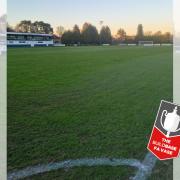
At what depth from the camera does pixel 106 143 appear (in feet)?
7.72

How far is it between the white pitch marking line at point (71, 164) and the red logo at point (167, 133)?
166 mm

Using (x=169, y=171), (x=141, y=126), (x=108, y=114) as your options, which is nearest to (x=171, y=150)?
(x=169, y=171)

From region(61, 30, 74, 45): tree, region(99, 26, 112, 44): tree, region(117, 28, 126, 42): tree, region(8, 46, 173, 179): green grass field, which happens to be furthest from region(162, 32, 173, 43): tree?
region(61, 30, 74, 45): tree

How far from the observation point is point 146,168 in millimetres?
1927

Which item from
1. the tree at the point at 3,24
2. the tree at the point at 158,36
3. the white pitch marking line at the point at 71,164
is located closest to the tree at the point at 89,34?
the tree at the point at 158,36

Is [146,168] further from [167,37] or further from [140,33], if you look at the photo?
[140,33]

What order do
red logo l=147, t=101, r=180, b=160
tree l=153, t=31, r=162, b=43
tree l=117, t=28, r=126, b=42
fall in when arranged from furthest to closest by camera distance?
1. tree l=117, t=28, r=126, b=42
2. tree l=153, t=31, r=162, b=43
3. red logo l=147, t=101, r=180, b=160

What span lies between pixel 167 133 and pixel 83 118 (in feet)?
4.20

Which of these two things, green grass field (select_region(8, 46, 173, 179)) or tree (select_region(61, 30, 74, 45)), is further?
tree (select_region(61, 30, 74, 45))

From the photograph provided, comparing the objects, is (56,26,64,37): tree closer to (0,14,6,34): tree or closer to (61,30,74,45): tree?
(61,30,74,45): tree

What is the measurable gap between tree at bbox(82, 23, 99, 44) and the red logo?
119 cm

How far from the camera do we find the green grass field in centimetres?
209

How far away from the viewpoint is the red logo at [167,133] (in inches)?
68.9

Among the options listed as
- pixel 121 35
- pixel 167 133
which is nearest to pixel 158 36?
pixel 121 35
